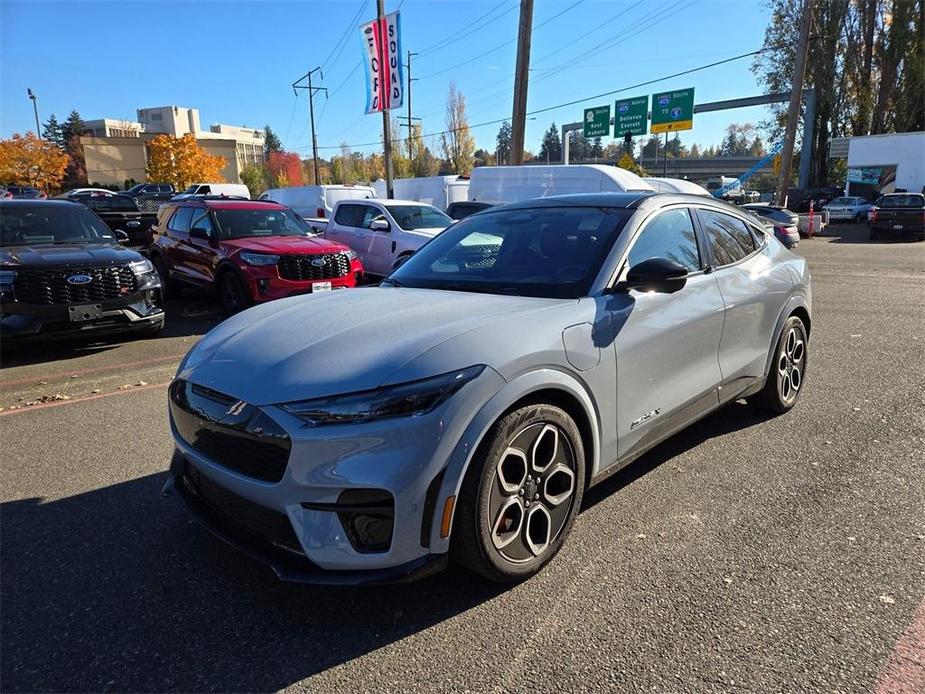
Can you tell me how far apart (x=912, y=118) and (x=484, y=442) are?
54564 mm

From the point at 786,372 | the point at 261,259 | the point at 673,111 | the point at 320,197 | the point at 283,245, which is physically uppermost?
the point at 673,111

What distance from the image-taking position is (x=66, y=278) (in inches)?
258

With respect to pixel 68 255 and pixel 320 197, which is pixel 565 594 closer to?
pixel 68 255

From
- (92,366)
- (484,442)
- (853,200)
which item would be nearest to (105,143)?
(853,200)

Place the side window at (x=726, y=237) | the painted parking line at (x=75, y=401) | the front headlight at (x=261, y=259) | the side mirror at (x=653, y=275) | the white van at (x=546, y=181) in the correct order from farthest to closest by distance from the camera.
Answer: the white van at (x=546, y=181) → the front headlight at (x=261, y=259) → the painted parking line at (x=75, y=401) → the side window at (x=726, y=237) → the side mirror at (x=653, y=275)

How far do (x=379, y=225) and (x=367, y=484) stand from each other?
979cm

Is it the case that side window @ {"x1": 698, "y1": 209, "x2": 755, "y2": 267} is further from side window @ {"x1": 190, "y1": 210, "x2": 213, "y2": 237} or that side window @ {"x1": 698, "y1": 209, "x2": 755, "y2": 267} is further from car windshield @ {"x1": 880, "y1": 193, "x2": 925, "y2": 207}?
car windshield @ {"x1": 880, "y1": 193, "x2": 925, "y2": 207}

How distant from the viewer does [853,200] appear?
32.1m

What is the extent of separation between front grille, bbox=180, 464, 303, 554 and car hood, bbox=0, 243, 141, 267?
515 centimetres

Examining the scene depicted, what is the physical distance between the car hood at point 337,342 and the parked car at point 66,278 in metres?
4.40

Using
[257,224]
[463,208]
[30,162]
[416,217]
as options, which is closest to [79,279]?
[257,224]

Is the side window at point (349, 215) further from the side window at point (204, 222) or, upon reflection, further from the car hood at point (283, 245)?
the side window at point (204, 222)

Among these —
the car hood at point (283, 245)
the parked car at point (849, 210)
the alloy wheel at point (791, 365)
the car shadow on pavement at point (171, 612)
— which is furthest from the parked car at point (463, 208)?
the parked car at point (849, 210)

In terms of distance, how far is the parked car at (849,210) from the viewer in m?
31.8
